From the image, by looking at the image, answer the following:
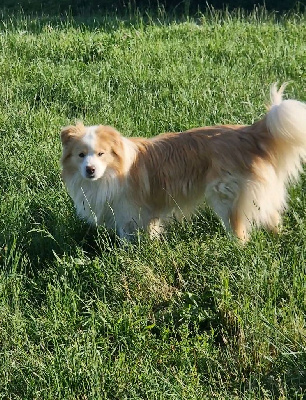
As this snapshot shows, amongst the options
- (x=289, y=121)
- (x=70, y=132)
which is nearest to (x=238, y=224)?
(x=289, y=121)

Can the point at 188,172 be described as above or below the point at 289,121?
below

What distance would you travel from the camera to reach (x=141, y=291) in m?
3.62

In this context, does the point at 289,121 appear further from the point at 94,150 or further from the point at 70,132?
the point at 70,132

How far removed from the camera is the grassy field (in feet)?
9.59

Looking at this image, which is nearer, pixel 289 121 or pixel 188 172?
pixel 289 121

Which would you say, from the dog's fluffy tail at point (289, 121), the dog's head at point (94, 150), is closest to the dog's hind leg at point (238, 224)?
the dog's fluffy tail at point (289, 121)

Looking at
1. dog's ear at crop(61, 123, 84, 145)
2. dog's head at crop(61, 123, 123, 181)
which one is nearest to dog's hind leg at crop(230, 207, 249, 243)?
dog's head at crop(61, 123, 123, 181)

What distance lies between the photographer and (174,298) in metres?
3.61

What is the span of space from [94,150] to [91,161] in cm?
9

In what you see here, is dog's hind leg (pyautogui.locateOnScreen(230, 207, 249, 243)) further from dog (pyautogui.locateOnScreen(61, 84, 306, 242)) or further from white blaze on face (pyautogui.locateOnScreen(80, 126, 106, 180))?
white blaze on face (pyautogui.locateOnScreen(80, 126, 106, 180))

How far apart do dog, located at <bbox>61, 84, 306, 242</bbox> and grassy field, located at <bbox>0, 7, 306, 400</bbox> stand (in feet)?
0.62

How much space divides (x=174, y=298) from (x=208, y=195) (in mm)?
1013

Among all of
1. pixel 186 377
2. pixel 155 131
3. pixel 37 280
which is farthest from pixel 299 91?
pixel 186 377

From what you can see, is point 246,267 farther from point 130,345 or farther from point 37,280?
point 37,280
